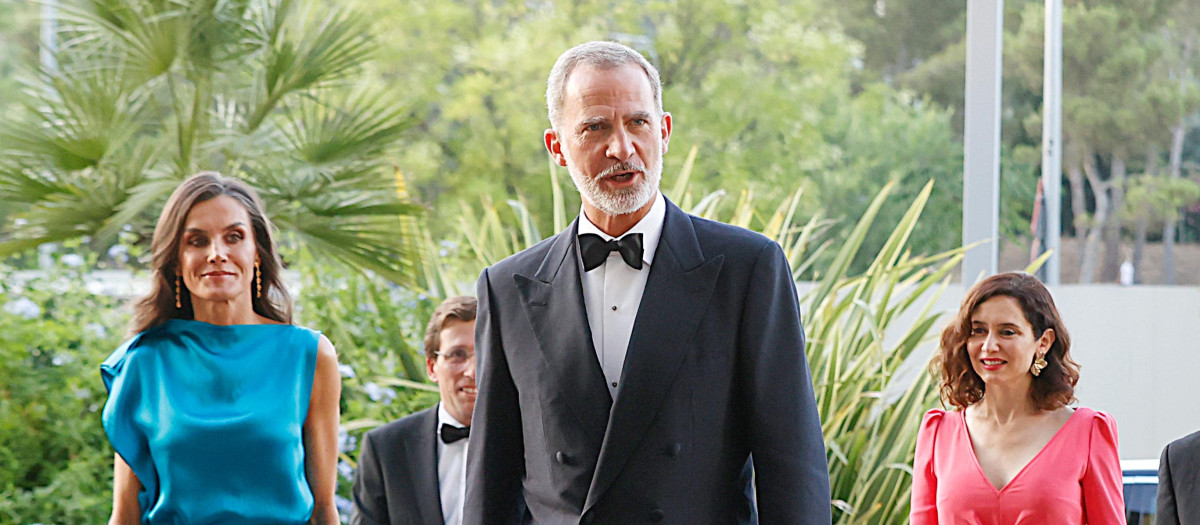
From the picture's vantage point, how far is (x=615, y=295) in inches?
76.0

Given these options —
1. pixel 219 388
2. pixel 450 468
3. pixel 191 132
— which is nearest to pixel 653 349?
pixel 219 388

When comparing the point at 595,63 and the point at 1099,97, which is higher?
the point at 1099,97

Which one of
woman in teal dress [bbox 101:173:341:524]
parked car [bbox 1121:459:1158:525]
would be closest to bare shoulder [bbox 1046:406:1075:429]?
parked car [bbox 1121:459:1158:525]

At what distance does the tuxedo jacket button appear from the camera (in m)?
1.80

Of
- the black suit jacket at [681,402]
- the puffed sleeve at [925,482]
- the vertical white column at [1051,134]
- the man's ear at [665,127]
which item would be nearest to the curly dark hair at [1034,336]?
the puffed sleeve at [925,482]

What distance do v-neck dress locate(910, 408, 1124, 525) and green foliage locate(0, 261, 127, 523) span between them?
3308 millimetres

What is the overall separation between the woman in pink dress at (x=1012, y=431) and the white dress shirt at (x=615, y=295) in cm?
118

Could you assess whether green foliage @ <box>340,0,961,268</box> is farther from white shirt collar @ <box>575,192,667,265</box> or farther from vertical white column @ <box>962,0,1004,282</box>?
white shirt collar @ <box>575,192,667,265</box>

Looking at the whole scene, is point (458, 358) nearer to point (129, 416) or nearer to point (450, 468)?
point (450, 468)

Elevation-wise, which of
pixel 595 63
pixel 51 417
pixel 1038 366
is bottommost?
pixel 51 417

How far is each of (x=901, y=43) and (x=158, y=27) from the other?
29.4ft

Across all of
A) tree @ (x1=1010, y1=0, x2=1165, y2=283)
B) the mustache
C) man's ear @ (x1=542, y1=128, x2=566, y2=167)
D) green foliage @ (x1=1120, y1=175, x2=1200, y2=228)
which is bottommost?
the mustache

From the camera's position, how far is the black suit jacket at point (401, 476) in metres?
3.06

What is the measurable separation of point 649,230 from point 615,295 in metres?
0.13
